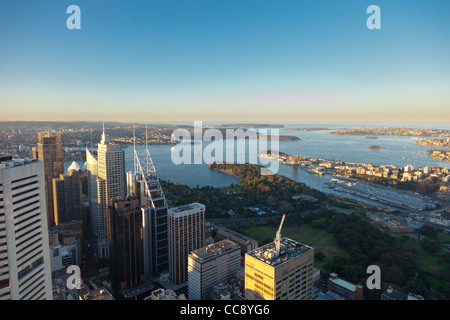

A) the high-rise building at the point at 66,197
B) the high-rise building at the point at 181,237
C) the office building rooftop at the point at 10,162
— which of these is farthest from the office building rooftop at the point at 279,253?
the high-rise building at the point at 66,197

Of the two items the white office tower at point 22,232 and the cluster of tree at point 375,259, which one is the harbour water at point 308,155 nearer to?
the cluster of tree at point 375,259

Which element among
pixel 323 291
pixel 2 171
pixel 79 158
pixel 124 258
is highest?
pixel 2 171

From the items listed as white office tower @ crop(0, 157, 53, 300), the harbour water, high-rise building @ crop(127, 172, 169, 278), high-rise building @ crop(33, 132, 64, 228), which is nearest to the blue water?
the harbour water

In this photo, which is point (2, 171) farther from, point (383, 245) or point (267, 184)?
point (267, 184)

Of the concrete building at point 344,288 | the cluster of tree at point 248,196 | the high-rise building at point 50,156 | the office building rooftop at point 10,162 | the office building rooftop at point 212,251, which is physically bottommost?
the concrete building at point 344,288

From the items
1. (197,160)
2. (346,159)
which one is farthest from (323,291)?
(346,159)

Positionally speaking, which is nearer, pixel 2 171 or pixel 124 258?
pixel 2 171

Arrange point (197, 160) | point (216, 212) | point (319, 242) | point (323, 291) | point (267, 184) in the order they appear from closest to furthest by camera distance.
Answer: point (323, 291) → point (319, 242) → point (216, 212) → point (267, 184) → point (197, 160)
